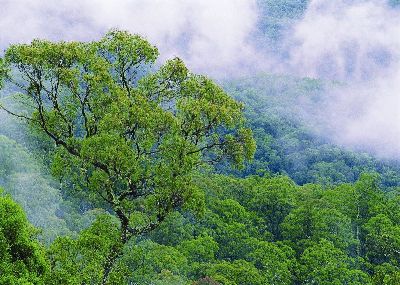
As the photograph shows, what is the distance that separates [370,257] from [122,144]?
42.3 meters

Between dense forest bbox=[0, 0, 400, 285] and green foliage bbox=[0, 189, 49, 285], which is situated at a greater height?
dense forest bbox=[0, 0, 400, 285]

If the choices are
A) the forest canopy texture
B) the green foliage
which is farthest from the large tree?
the green foliage

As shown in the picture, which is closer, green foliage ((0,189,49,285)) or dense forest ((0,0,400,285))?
green foliage ((0,189,49,285))

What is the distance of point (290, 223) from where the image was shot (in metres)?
50.2

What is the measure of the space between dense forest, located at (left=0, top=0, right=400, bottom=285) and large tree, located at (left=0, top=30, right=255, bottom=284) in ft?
0.10

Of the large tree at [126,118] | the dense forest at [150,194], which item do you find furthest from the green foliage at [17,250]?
the large tree at [126,118]

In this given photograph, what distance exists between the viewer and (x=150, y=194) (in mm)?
12266

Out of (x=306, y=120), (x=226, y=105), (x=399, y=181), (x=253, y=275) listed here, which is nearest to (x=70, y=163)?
(x=226, y=105)

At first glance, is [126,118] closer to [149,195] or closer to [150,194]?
[150,194]

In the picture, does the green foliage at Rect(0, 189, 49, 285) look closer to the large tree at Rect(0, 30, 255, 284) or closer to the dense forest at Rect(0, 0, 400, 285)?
the dense forest at Rect(0, 0, 400, 285)

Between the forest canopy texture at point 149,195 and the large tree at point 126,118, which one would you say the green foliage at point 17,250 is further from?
the large tree at point 126,118

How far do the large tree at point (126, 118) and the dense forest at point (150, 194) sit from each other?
3 cm

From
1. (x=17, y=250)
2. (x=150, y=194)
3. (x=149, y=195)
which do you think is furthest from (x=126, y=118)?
(x=17, y=250)

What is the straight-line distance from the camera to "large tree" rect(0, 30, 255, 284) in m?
11.6
